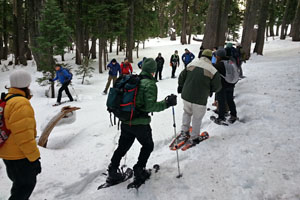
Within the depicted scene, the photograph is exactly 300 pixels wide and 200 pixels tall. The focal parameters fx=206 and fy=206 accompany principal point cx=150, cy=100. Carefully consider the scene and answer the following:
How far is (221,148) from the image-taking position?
4.56m

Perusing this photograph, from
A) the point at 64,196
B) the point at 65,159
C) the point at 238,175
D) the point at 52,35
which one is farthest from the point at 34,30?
the point at 238,175

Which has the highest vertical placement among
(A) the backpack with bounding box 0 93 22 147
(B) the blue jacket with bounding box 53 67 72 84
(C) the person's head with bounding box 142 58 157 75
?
(C) the person's head with bounding box 142 58 157 75

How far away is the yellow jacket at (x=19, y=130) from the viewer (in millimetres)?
2499

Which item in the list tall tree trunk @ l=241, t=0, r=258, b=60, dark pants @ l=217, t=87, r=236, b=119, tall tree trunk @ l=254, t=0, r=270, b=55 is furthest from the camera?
tall tree trunk @ l=254, t=0, r=270, b=55

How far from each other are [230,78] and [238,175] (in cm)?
266

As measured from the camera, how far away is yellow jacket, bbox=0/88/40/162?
250cm

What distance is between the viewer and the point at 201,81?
443cm

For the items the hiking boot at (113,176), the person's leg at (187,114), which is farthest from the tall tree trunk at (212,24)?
the hiking boot at (113,176)

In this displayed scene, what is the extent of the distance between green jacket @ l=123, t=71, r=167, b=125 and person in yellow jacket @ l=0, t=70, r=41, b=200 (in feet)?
4.60

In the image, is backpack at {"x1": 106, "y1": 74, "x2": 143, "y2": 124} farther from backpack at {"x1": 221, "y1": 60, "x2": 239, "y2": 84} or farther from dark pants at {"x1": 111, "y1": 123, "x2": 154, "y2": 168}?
backpack at {"x1": 221, "y1": 60, "x2": 239, "y2": 84}

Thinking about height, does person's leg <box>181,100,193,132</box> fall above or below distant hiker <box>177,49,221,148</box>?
below

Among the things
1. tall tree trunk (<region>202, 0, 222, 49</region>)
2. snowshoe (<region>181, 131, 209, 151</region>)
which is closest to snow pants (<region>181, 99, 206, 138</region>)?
snowshoe (<region>181, 131, 209, 151</region>)

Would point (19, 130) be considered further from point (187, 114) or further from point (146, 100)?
point (187, 114)

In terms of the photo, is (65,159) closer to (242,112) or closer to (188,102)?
(188,102)
